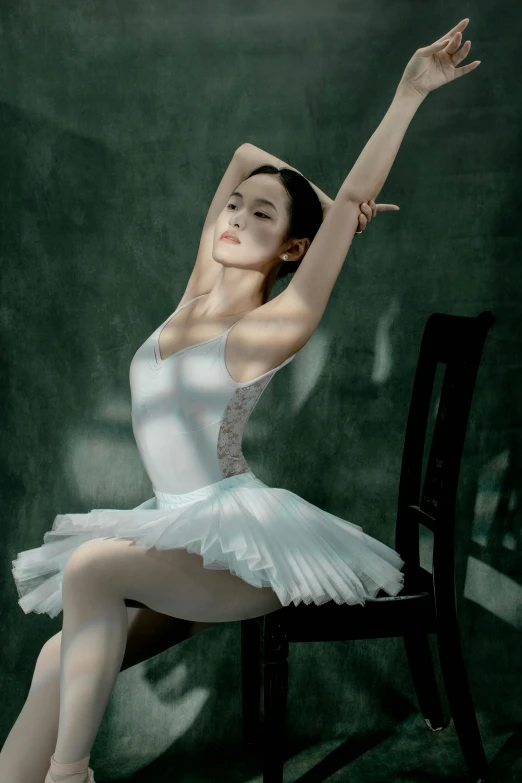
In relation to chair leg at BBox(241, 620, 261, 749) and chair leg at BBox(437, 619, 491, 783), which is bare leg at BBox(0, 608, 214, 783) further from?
chair leg at BBox(437, 619, 491, 783)

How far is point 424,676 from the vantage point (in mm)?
2408

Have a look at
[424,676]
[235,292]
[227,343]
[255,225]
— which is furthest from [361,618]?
[255,225]

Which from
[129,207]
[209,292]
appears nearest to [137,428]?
[209,292]

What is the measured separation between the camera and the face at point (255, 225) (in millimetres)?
2014

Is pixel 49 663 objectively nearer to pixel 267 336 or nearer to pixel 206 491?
pixel 206 491

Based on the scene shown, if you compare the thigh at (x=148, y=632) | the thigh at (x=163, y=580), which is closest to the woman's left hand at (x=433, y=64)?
the thigh at (x=163, y=580)

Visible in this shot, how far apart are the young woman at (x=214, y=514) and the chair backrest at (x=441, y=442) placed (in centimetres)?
16

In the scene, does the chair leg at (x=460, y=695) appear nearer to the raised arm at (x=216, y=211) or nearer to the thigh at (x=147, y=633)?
the thigh at (x=147, y=633)

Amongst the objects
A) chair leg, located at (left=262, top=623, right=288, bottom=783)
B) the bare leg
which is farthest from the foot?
chair leg, located at (left=262, top=623, right=288, bottom=783)

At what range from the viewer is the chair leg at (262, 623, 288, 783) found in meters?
1.87

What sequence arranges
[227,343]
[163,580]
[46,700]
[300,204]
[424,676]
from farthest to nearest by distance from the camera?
1. [424,676]
2. [300,204]
3. [227,343]
4. [46,700]
5. [163,580]

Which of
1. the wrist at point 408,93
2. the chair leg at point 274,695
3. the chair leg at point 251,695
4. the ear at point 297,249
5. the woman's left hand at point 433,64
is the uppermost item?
the woman's left hand at point 433,64

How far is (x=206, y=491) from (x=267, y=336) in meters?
0.36

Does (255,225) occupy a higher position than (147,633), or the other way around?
(255,225)
